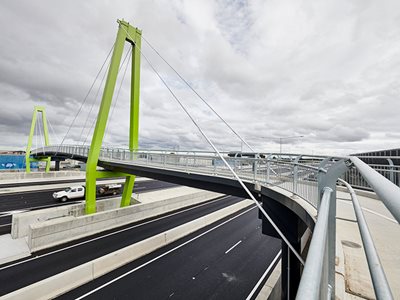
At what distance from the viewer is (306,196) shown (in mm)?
5711

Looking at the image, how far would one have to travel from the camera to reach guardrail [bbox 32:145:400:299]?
0.72 meters

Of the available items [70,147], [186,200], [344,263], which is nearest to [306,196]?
[344,263]

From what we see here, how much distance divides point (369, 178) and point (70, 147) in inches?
1479

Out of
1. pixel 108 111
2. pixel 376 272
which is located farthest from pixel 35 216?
pixel 376 272

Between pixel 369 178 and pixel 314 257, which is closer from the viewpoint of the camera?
pixel 314 257

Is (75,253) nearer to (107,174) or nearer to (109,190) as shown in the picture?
(107,174)

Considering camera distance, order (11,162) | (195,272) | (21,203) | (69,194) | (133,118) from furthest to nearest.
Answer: (11,162)
(69,194)
(21,203)
(133,118)
(195,272)

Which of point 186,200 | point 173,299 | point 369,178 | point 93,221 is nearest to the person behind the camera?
point 369,178

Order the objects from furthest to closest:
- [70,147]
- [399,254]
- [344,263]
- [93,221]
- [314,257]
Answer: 1. [70,147]
2. [93,221]
3. [399,254]
4. [344,263]
5. [314,257]

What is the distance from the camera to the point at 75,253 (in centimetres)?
1265

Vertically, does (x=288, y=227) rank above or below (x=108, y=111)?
below

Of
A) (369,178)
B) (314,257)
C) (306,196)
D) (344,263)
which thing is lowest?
(344,263)

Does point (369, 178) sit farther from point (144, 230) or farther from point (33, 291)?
point (144, 230)

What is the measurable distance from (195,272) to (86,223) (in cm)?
956
